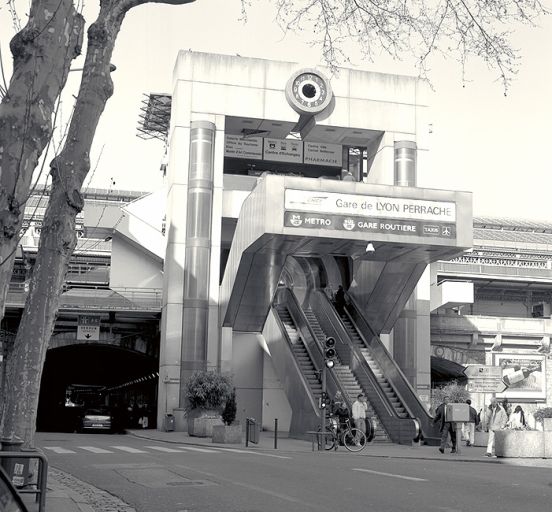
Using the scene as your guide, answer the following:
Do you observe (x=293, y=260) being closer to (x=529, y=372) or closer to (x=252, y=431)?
(x=252, y=431)

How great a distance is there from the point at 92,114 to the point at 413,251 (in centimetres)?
2246

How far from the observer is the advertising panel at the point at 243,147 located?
43.8m

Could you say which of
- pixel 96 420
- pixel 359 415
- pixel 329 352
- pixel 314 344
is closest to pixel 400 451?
pixel 359 415

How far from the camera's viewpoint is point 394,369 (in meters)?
29.6

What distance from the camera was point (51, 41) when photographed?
6688mm

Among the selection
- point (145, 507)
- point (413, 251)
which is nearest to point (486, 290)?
point (413, 251)

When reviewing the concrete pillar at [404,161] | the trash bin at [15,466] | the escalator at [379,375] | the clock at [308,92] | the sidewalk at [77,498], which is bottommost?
the sidewalk at [77,498]

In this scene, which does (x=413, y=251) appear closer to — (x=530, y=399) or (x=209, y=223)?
(x=209, y=223)

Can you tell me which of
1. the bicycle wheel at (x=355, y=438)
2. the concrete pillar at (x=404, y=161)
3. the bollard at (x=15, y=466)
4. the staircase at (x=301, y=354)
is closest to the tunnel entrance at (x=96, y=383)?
the staircase at (x=301, y=354)

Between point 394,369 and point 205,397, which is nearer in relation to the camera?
point 394,369

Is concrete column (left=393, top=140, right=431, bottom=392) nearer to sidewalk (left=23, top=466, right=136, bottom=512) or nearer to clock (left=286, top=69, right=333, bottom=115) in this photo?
clock (left=286, top=69, right=333, bottom=115)

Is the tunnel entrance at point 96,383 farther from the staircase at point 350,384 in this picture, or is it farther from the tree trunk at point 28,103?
the tree trunk at point 28,103

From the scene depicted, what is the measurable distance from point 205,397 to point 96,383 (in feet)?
156

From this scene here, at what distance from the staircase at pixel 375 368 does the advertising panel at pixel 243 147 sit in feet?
41.3
